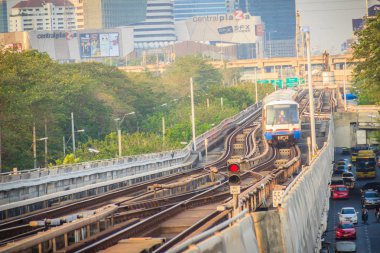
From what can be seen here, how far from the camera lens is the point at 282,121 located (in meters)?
85.8

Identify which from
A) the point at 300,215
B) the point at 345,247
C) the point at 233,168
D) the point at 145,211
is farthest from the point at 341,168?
the point at 233,168

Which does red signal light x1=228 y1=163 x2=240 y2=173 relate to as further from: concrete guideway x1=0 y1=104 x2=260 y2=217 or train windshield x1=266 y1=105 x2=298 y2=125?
train windshield x1=266 y1=105 x2=298 y2=125

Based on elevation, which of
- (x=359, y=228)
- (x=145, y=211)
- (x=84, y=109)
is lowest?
(x=359, y=228)

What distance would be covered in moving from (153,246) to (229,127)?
94.2 meters

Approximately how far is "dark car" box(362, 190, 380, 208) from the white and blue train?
1204 centimetres

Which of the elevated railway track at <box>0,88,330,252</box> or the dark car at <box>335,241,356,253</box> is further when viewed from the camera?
the dark car at <box>335,241,356,253</box>

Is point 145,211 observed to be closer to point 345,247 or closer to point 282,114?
point 345,247

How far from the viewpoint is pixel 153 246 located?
22781 millimetres

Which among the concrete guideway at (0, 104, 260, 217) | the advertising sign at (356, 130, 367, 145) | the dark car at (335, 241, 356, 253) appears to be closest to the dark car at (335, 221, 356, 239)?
the dark car at (335, 241, 356, 253)

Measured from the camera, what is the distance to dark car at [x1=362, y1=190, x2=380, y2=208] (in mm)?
73125

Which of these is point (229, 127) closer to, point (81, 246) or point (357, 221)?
point (357, 221)

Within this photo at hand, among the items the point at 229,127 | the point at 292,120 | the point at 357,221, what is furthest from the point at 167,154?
the point at 229,127

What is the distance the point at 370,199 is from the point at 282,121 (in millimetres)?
14008

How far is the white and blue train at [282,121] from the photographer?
3366 inches
